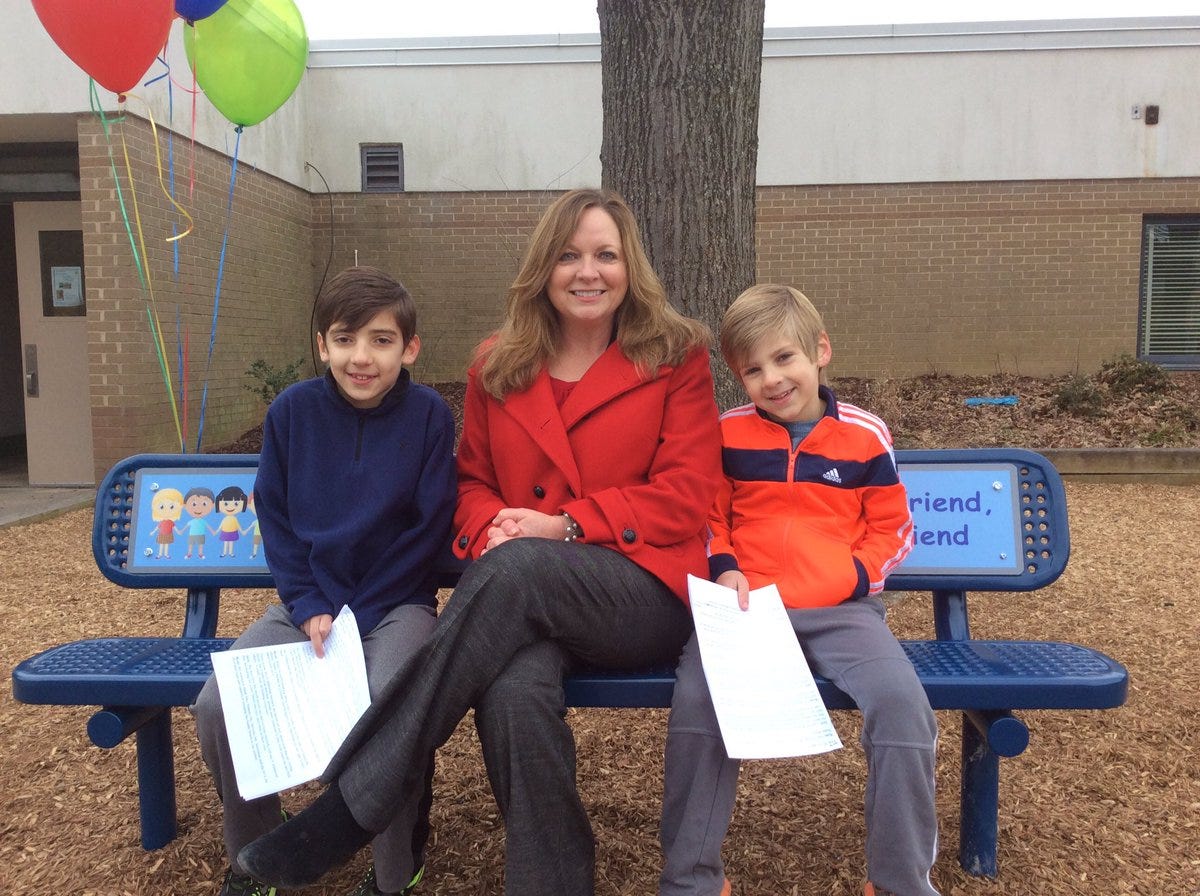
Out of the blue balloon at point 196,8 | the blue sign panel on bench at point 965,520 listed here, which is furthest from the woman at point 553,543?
the blue balloon at point 196,8

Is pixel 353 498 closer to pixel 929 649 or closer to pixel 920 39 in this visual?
pixel 929 649

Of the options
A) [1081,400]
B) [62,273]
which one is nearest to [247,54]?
[62,273]

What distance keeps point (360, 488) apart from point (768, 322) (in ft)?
3.60

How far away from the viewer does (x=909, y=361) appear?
440 inches

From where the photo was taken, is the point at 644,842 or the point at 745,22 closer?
the point at 644,842

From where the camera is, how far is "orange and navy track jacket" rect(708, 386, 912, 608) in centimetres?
238

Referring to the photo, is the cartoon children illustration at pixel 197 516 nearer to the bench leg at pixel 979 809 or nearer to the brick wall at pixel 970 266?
the bench leg at pixel 979 809

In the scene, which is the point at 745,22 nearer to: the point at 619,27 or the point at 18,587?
the point at 619,27

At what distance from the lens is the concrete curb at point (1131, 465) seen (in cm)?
761

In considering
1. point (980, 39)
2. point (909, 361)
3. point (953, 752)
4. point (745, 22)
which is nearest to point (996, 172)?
point (980, 39)

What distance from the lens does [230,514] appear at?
294cm

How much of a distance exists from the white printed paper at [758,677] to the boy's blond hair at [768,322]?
23.9 inches

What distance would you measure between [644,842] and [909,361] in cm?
943

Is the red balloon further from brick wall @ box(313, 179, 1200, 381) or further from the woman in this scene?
brick wall @ box(313, 179, 1200, 381)
